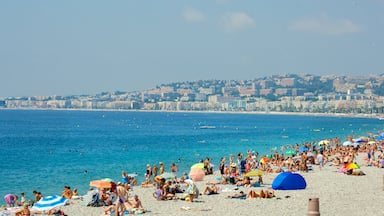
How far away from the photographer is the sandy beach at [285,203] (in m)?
16.7

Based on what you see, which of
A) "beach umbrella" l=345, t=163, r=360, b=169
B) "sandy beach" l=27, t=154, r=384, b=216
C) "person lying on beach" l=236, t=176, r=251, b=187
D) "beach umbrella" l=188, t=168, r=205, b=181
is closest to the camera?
"sandy beach" l=27, t=154, r=384, b=216

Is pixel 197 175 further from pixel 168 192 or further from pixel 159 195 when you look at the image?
pixel 159 195

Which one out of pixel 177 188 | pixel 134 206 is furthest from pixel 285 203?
pixel 134 206

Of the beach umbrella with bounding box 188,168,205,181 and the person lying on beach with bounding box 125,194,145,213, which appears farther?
the beach umbrella with bounding box 188,168,205,181

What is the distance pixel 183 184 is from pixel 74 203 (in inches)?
224

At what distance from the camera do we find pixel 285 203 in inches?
709

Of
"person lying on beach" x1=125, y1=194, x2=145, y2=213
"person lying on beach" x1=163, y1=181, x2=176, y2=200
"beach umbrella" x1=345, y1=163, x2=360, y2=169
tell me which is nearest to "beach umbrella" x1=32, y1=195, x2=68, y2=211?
"person lying on beach" x1=125, y1=194, x2=145, y2=213

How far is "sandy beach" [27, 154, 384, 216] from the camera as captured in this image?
16.7 m

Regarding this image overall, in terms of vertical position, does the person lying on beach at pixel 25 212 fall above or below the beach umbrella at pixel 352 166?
below

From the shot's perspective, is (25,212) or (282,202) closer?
(25,212)

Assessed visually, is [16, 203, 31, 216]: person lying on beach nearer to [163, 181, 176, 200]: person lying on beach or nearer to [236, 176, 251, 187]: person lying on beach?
[163, 181, 176, 200]: person lying on beach

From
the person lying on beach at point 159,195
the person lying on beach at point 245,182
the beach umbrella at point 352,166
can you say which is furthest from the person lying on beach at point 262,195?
the beach umbrella at point 352,166

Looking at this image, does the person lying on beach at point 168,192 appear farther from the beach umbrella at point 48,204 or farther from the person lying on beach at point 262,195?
the beach umbrella at point 48,204

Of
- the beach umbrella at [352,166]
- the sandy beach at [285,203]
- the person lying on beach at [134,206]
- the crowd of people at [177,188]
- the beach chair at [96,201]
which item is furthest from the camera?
the beach umbrella at [352,166]
